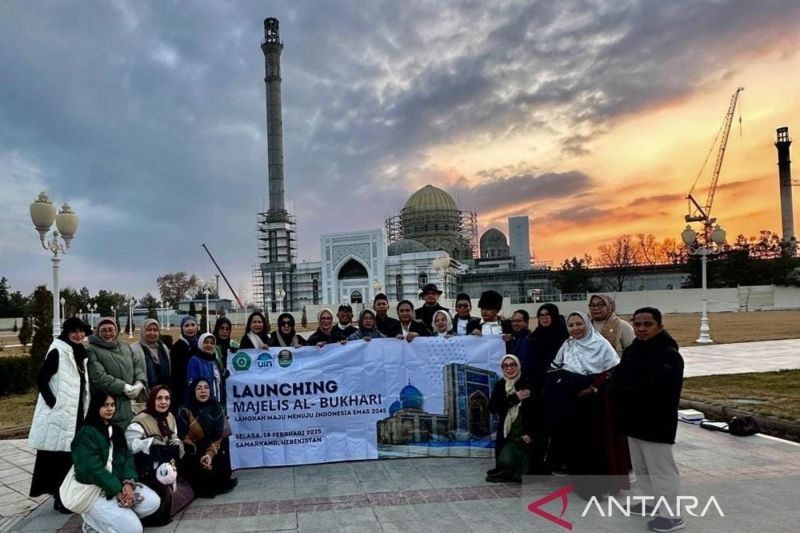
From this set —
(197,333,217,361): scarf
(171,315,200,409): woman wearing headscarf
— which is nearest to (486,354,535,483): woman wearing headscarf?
(197,333,217,361): scarf

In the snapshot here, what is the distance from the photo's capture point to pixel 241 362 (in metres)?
5.83

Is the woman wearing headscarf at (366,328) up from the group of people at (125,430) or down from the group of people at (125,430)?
up

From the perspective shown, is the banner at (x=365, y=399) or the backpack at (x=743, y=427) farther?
the backpack at (x=743, y=427)

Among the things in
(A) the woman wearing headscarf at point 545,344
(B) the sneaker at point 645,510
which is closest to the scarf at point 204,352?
(A) the woman wearing headscarf at point 545,344

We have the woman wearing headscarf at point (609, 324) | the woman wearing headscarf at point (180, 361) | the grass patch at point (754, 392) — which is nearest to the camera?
the woman wearing headscarf at point (609, 324)

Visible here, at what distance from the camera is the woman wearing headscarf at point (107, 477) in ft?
12.6

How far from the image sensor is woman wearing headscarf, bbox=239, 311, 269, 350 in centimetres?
595

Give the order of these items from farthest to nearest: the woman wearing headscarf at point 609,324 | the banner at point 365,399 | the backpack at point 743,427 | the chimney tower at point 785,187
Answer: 1. the chimney tower at point 785,187
2. the backpack at point 743,427
3. the banner at point 365,399
4. the woman wearing headscarf at point 609,324

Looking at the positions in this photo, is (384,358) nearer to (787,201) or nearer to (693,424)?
(693,424)

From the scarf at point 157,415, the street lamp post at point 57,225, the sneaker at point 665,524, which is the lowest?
the sneaker at point 665,524

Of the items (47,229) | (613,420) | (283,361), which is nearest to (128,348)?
(283,361)

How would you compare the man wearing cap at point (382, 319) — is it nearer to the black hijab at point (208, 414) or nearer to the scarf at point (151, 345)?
the black hijab at point (208, 414)

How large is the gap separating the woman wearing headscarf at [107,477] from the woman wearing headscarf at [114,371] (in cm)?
81

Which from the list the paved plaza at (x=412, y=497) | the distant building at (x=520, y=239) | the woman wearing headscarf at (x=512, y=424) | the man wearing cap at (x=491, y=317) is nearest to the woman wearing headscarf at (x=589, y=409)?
the woman wearing headscarf at (x=512, y=424)
